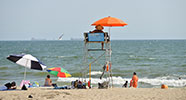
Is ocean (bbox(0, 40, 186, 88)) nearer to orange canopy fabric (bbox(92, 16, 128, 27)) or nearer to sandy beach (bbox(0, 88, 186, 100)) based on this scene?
sandy beach (bbox(0, 88, 186, 100))

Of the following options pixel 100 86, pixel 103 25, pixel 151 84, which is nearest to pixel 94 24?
pixel 103 25

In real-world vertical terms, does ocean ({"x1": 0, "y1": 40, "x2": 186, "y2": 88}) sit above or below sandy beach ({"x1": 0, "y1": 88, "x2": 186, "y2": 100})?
below

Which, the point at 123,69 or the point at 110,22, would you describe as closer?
the point at 110,22

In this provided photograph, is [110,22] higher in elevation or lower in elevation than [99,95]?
higher

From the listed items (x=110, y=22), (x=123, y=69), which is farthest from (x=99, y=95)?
(x=123, y=69)

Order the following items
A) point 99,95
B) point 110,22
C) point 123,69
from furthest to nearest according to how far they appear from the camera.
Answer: point 123,69 → point 110,22 → point 99,95

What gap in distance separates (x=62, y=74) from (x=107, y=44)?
8.39 feet

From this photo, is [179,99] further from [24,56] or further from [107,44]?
[24,56]

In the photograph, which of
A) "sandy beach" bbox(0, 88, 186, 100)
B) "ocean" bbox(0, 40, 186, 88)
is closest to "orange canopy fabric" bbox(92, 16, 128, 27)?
"ocean" bbox(0, 40, 186, 88)

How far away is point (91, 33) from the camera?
1100 cm

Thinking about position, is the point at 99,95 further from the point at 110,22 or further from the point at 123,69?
the point at 123,69

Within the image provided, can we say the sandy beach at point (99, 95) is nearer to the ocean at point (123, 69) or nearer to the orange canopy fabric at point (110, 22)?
the ocean at point (123, 69)

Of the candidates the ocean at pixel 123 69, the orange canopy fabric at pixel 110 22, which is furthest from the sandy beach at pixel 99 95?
the orange canopy fabric at pixel 110 22

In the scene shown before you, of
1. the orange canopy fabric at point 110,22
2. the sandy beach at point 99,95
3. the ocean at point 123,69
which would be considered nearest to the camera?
the sandy beach at point 99,95
